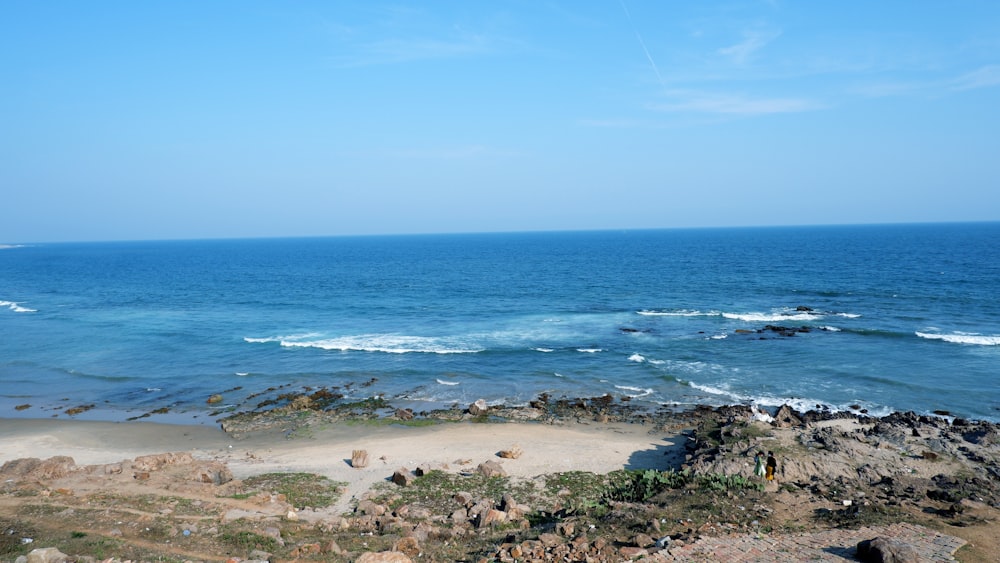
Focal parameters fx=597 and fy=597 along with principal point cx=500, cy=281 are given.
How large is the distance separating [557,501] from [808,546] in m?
7.75

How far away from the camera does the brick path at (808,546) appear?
14.5m

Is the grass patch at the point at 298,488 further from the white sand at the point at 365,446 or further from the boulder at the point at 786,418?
the boulder at the point at 786,418

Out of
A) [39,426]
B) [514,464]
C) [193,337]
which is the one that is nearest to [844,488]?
[514,464]

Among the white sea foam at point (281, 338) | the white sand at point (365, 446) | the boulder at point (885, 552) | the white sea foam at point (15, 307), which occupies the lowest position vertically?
the white sand at point (365, 446)

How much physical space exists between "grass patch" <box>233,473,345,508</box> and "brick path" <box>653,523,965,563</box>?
38.7ft

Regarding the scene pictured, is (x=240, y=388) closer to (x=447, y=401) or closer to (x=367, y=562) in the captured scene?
(x=447, y=401)

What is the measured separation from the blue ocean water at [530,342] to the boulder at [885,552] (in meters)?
19.4

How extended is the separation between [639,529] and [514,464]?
839 centimetres

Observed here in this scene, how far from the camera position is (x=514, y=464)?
24.2 meters

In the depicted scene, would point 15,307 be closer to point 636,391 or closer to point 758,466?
point 636,391

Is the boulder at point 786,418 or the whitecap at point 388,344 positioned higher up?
the whitecap at point 388,344

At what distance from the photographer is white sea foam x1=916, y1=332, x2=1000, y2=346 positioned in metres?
41.8

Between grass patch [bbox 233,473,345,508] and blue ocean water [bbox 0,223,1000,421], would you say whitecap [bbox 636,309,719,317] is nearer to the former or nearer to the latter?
blue ocean water [bbox 0,223,1000,421]

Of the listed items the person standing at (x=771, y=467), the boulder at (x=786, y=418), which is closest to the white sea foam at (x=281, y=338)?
the boulder at (x=786, y=418)
